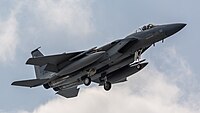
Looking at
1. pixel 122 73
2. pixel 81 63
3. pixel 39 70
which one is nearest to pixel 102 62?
pixel 81 63

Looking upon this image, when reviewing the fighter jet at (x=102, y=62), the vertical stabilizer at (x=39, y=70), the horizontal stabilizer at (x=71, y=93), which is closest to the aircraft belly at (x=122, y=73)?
the fighter jet at (x=102, y=62)

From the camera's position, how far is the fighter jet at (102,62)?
4697 cm

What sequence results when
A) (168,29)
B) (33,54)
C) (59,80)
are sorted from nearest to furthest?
(168,29) < (59,80) < (33,54)

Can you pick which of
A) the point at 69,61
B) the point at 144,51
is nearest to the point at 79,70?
the point at 69,61

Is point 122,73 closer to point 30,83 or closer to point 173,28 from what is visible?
point 173,28

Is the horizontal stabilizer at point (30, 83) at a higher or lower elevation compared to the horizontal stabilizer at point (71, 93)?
higher

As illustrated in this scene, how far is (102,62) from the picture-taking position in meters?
47.5

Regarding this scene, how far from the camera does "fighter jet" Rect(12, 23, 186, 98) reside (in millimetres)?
46969

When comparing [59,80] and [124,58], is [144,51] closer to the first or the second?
[124,58]

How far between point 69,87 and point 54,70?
2246mm

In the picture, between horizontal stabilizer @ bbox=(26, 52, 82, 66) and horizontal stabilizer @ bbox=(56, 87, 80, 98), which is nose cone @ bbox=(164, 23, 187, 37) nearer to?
horizontal stabilizer @ bbox=(26, 52, 82, 66)

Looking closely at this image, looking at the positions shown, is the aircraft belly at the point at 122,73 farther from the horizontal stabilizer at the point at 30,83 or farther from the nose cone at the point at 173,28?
the horizontal stabilizer at the point at 30,83

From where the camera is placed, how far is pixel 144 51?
48188 mm

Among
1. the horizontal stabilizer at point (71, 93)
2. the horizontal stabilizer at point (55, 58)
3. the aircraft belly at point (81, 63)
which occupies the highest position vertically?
the horizontal stabilizer at point (55, 58)
